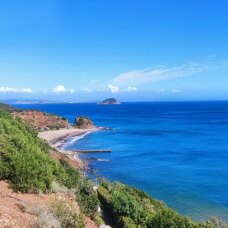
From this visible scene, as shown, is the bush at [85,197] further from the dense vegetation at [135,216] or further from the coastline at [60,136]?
the coastline at [60,136]

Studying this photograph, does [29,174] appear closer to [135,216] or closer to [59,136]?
[135,216]

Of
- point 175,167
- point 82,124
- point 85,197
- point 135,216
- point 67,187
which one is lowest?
point 175,167

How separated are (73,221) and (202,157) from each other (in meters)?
59.9

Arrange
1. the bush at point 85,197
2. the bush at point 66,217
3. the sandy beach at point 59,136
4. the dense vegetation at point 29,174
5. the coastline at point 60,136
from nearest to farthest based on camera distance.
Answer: the bush at point 66,217, the dense vegetation at point 29,174, the bush at point 85,197, the coastline at point 60,136, the sandy beach at point 59,136

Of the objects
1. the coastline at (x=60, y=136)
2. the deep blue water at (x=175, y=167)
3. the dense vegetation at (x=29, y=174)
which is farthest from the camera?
the coastline at (x=60, y=136)

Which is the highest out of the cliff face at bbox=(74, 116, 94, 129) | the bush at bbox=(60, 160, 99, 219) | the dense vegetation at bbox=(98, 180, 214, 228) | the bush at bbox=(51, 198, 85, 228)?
the bush at bbox=(51, 198, 85, 228)

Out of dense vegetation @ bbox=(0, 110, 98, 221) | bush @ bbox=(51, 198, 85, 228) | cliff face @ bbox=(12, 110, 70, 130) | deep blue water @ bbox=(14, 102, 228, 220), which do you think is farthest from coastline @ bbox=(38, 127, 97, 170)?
bush @ bbox=(51, 198, 85, 228)

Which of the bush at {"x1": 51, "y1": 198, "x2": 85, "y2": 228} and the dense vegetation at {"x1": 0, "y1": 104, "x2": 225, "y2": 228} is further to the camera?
the dense vegetation at {"x1": 0, "y1": 104, "x2": 225, "y2": 228}

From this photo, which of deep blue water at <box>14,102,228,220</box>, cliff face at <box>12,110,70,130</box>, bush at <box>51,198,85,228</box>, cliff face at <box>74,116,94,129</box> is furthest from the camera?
cliff face at <box>74,116,94,129</box>

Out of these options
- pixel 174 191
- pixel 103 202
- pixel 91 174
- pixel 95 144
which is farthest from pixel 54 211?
pixel 95 144

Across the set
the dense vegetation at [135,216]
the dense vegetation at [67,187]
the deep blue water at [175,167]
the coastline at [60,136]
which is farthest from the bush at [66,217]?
the coastline at [60,136]

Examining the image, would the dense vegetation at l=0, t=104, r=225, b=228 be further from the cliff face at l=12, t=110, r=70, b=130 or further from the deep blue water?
the cliff face at l=12, t=110, r=70, b=130

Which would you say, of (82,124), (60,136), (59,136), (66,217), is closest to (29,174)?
(66,217)

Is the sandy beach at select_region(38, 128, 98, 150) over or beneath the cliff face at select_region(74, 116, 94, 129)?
beneath
